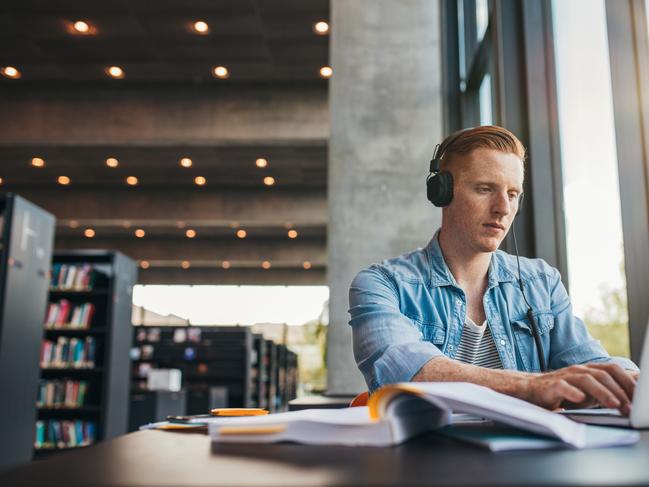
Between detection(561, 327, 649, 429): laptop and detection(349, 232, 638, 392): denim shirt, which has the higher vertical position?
detection(349, 232, 638, 392): denim shirt

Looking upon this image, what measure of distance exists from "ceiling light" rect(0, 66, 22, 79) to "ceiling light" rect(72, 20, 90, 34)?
5.19 feet

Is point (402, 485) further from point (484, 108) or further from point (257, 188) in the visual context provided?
point (257, 188)

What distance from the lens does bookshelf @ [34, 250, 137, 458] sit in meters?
6.54

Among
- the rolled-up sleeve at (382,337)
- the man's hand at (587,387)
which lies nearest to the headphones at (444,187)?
the rolled-up sleeve at (382,337)

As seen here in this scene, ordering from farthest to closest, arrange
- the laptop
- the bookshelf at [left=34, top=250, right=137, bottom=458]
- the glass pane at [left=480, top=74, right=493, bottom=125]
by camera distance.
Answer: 1. the bookshelf at [left=34, top=250, right=137, bottom=458]
2. the glass pane at [left=480, top=74, right=493, bottom=125]
3. the laptop


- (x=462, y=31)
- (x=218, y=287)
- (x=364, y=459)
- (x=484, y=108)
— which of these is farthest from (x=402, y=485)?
(x=218, y=287)

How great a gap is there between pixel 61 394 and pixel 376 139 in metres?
4.21

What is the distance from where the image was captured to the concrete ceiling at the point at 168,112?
7.92 m

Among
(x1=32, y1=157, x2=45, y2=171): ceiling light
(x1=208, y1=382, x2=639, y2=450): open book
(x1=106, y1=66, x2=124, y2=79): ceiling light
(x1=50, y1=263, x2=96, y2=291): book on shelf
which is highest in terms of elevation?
(x1=106, y1=66, x2=124, y2=79): ceiling light

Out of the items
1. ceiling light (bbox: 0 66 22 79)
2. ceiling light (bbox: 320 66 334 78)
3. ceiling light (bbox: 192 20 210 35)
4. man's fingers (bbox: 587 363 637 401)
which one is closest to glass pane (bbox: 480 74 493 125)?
man's fingers (bbox: 587 363 637 401)

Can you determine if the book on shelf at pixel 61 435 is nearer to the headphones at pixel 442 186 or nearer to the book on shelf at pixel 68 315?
the book on shelf at pixel 68 315

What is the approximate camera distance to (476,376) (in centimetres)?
100

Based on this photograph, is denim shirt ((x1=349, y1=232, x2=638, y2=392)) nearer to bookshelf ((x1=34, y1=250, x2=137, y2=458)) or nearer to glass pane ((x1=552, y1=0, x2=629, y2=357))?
glass pane ((x1=552, y1=0, x2=629, y2=357))

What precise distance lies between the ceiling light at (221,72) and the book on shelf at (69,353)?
4126 millimetres
